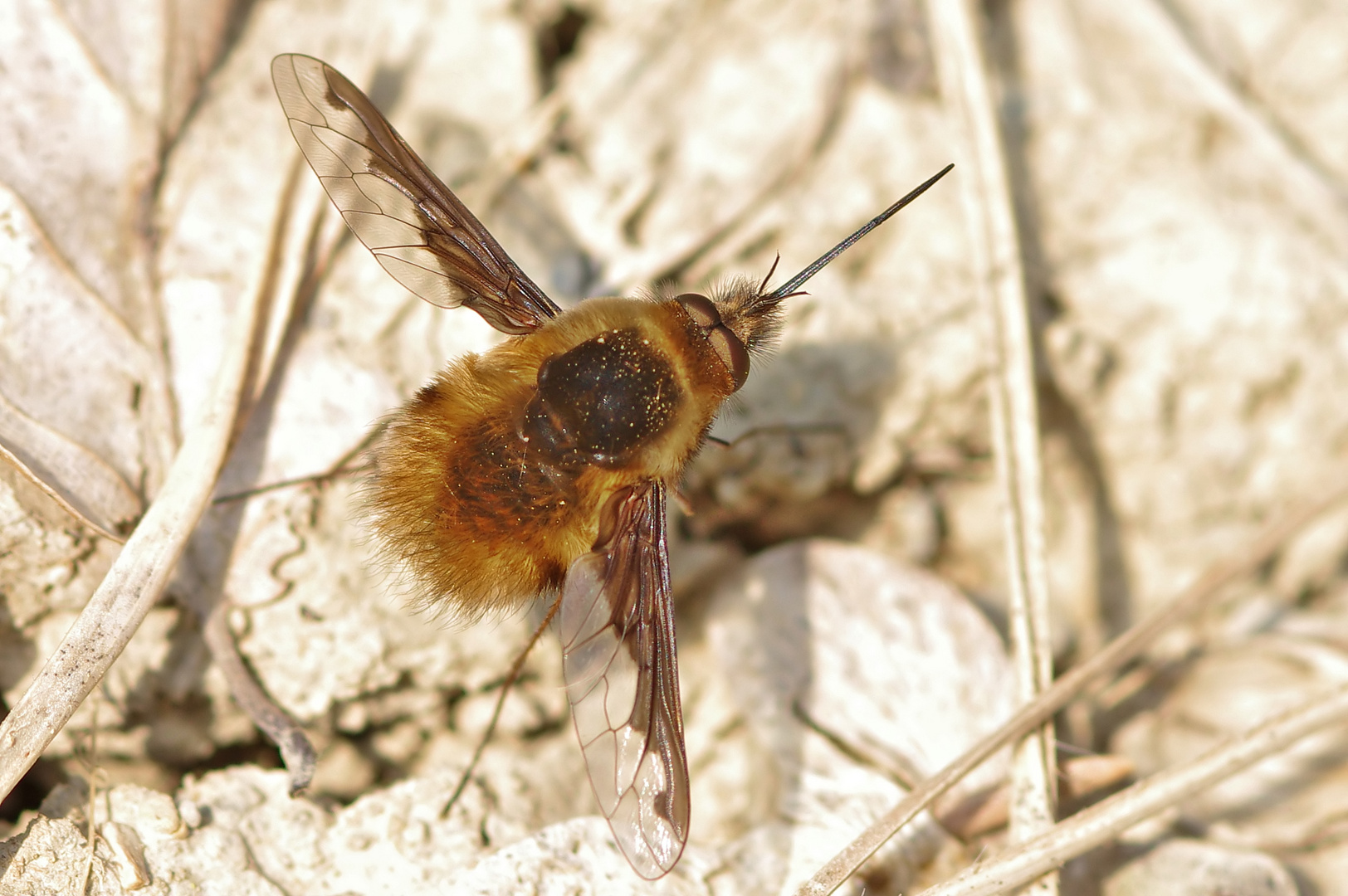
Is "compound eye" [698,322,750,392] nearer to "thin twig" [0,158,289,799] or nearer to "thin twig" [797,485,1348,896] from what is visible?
"thin twig" [797,485,1348,896]

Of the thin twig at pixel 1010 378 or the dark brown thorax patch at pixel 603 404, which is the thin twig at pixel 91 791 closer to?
the dark brown thorax patch at pixel 603 404

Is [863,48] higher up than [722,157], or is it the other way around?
[863,48]

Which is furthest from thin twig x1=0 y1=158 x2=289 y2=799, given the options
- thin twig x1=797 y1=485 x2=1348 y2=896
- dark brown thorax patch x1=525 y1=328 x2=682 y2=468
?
thin twig x1=797 y1=485 x2=1348 y2=896

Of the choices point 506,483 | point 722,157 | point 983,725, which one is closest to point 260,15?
point 722,157

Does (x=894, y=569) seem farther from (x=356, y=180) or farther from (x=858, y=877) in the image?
(x=356, y=180)

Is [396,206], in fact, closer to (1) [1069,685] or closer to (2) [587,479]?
(2) [587,479]

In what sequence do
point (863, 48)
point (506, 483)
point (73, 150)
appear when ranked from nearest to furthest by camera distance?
point (506, 483), point (73, 150), point (863, 48)
